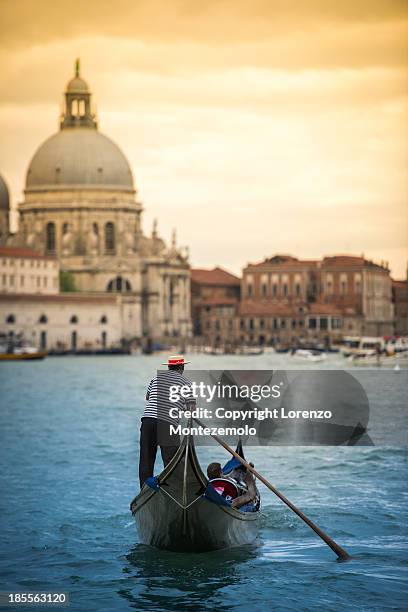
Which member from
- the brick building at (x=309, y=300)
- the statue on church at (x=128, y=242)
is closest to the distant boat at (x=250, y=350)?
the brick building at (x=309, y=300)

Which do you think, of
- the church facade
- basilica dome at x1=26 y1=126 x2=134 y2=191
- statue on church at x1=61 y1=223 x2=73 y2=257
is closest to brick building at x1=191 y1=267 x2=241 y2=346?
the church facade

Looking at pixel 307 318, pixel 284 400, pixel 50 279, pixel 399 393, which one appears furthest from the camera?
pixel 307 318

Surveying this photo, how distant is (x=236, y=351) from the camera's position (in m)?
115

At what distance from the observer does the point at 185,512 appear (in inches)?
583

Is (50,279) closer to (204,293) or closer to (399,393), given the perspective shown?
(204,293)

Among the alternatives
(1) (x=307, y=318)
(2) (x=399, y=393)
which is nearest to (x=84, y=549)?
(2) (x=399, y=393)

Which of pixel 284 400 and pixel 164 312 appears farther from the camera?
pixel 164 312

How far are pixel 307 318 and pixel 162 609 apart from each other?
109 metres

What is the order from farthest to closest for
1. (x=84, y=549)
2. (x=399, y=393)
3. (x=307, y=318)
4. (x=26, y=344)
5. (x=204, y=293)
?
(x=204, y=293), (x=307, y=318), (x=26, y=344), (x=399, y=393), (x=84, y=549)

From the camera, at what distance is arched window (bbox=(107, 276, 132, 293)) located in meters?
116

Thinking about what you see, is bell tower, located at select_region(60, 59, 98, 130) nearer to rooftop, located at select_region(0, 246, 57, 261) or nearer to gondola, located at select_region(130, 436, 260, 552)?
rooftop, located at select_region(0, 246, 57, 261)

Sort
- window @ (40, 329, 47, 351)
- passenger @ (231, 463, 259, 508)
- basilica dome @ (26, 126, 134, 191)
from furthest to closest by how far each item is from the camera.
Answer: basilica dome @ (26, 126, 134, 191) < window @ (40, 329, 47, 351) < passenger @ (231, 463, 259, 508)

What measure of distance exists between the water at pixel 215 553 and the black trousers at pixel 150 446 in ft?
2.97

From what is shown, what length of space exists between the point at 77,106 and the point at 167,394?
112972 millimetres
